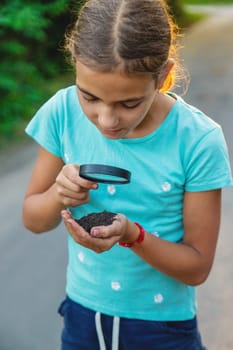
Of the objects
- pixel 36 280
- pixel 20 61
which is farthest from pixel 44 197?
pixel 20 61

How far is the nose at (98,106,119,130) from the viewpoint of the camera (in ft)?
5.31

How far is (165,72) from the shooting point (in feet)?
5.62

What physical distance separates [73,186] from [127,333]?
0.51 meters

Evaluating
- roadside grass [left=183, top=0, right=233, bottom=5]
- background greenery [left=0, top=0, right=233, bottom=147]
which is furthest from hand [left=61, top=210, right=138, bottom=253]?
roadside grass [left=183, top=0, right=233, bottom=5]

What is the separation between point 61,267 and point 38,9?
3349 millimetres

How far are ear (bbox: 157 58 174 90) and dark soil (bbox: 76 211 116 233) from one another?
0.34 meters

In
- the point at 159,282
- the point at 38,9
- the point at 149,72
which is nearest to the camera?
the point at 149,72

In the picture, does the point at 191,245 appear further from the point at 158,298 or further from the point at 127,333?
the point at 127,333

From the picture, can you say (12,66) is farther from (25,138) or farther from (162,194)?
(162,194)

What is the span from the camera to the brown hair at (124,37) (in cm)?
158

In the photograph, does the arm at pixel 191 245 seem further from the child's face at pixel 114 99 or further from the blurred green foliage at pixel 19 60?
the blurred green foliage at pixel 19 60

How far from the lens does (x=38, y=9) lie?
6.41 meters

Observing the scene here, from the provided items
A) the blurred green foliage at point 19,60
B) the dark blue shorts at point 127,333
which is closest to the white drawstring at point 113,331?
the dark blue shorts at point 127,333

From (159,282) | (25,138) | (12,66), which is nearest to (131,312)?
(159,282)
